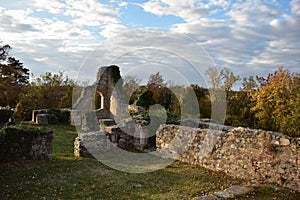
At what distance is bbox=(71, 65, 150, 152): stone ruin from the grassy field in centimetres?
206

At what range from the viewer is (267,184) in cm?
746

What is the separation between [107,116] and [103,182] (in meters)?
15.3

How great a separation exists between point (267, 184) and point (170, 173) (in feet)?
9.16

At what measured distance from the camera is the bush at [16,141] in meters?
8.70

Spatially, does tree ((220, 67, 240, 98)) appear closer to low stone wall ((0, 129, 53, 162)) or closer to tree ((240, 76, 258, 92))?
tree ((240, 76, 258, 92))

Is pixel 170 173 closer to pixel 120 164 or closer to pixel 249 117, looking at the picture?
pixel 120 164

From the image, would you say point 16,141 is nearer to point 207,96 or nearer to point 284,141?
point 284,141

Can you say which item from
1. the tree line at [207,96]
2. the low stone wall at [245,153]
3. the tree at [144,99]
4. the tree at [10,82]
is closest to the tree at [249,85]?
the tree line at [207,96]

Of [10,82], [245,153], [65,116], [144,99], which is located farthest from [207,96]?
[10,82]

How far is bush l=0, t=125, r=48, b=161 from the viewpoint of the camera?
8.70m

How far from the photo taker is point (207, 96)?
820 inches

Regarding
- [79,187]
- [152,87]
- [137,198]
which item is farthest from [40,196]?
[152,87]

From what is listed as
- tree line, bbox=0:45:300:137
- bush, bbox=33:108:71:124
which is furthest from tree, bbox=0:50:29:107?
bush, bbox=33:108:71:124

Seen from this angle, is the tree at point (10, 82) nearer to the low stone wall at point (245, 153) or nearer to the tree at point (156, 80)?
the tree at point (156, 80)
